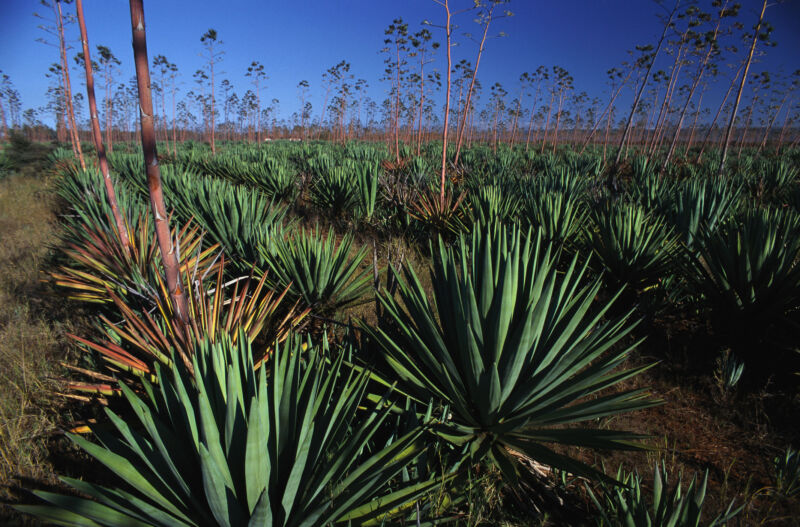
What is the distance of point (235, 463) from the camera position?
3.43 ft

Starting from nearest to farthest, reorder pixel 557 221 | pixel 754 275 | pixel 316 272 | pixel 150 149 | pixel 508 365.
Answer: pixel 150 149 < pixel 508 365 < pixel 754 275 < pixel 316 272 < pixel 557 221

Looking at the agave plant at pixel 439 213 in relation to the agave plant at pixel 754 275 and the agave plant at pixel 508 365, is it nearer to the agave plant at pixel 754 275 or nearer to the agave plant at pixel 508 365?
the agave plant at pixel 754 275

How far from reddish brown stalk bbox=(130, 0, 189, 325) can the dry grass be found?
71 centimetres

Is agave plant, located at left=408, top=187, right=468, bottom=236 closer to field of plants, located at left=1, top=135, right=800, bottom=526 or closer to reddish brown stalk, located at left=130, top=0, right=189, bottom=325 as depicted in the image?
field of plants, located at left=1, top=135, right=800, bottom=526

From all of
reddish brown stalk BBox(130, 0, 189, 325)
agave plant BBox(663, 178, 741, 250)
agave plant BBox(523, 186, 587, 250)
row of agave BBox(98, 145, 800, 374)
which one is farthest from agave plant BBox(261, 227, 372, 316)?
agave plant BBox(663, 178, 741, 250)

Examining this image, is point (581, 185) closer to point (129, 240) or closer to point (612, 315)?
point (612, 315)

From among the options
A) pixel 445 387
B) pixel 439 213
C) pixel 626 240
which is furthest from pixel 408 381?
pixel 439 213

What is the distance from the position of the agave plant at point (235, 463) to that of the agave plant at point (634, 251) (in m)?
2.64

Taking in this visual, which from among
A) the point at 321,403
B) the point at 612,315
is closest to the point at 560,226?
the point at 612,315

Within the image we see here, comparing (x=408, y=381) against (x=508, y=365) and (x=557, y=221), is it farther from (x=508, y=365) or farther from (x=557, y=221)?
(x=557, y=221)

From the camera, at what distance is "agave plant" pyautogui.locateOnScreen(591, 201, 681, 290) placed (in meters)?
3.03

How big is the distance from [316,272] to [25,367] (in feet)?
6.63

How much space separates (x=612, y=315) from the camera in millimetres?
3309

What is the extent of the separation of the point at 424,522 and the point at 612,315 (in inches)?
113
